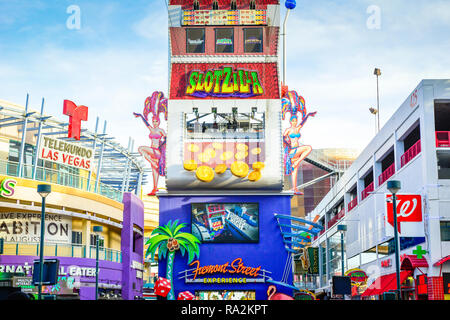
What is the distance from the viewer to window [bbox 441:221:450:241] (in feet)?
139

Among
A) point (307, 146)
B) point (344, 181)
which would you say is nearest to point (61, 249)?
point (307, 146)

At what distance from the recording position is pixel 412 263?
4334 centimetres

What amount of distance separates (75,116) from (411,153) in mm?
25804

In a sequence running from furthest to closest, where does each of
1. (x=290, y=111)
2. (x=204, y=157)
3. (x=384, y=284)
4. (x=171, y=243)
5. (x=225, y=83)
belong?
(x=384, y=284) < (x=290, y=111) < (x=225, y=83) < (x=204, y=157) < (x=171, y=243)

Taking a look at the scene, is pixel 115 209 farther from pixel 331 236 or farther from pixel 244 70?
pixel 331 236

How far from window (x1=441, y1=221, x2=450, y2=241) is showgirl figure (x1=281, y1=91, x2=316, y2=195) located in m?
9.63

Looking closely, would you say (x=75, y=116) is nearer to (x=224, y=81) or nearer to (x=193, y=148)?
(x=193, y=148)

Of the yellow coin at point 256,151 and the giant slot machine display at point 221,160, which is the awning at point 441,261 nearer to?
the giant slot machine display at point 221,160

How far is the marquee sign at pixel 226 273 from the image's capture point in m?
43.4

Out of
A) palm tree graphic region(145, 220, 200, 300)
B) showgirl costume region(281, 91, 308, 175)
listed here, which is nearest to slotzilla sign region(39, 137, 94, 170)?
palm tree graphic region(145, 220, 200, 300)

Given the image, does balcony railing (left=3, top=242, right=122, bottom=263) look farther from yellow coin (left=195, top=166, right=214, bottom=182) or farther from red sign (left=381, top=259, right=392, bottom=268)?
red sign (left=381, top=259, right=392, bottom=268)

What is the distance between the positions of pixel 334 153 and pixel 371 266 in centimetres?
7778

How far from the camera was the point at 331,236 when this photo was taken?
84.9 m

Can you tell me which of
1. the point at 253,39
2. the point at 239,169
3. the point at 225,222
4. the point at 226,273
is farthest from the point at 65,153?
the point at 253,39
